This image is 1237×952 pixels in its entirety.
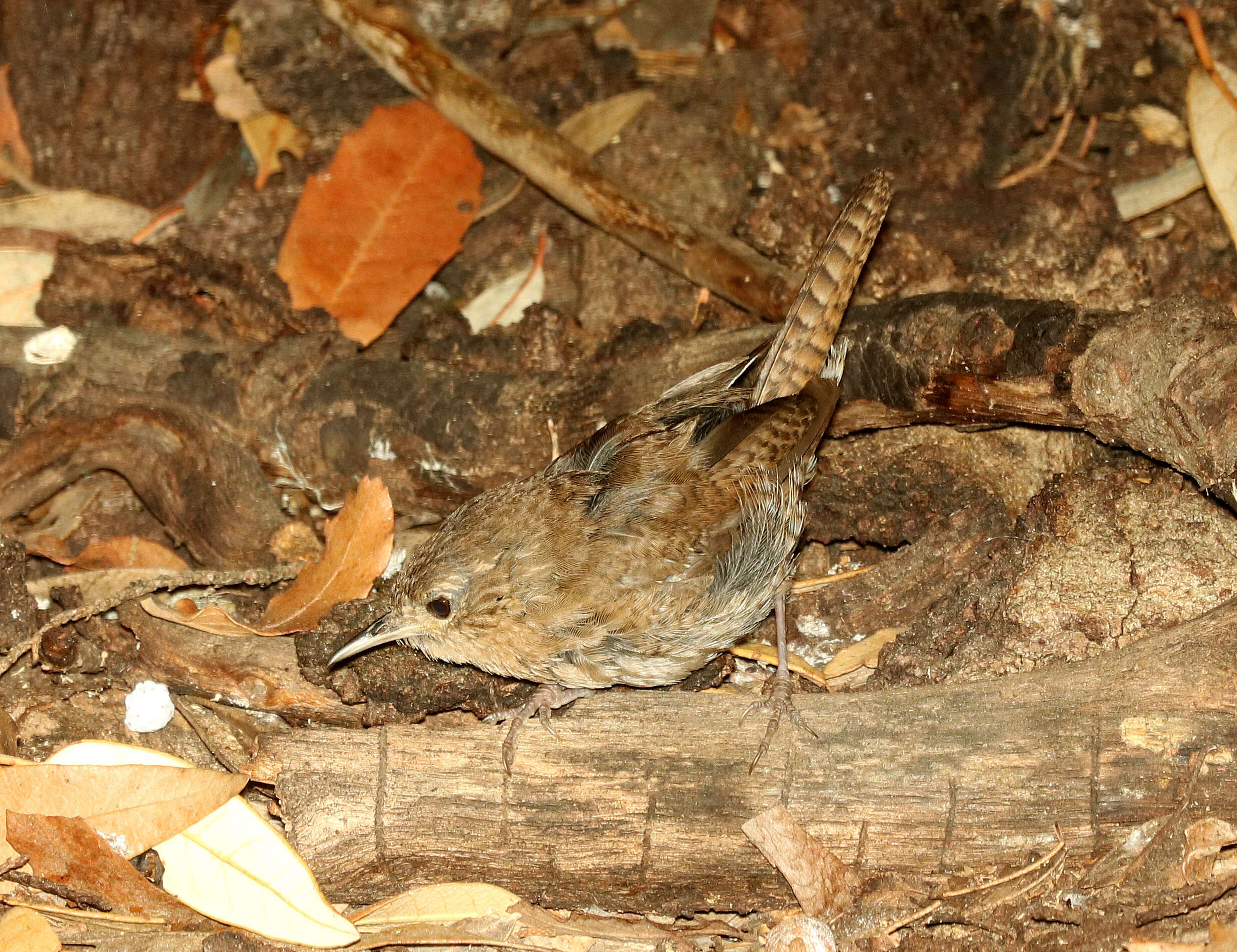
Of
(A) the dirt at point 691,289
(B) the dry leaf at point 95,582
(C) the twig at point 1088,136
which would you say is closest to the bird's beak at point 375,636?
(A) the dirt at point 691,289

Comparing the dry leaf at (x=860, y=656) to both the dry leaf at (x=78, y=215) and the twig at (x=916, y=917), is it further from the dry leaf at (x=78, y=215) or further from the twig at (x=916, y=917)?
the dry leaf at (x=78, y=215)

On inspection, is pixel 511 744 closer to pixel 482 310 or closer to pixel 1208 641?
pixel 1208 641

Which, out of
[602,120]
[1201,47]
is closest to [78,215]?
[602,120]

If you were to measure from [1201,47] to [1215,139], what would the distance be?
0.76 m

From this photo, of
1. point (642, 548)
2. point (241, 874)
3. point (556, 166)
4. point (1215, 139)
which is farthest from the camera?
point (556, 166)

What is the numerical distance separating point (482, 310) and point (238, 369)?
125 cm

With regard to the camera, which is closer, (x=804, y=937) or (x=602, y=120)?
(x=804, y=937)

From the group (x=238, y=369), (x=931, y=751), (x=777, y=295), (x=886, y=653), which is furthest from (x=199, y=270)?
(x=931, y=751)

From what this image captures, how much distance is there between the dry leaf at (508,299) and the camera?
18.0ft

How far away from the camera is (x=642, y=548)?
3.85m

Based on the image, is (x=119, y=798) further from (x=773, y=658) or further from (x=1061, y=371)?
(x=1061, y=371)

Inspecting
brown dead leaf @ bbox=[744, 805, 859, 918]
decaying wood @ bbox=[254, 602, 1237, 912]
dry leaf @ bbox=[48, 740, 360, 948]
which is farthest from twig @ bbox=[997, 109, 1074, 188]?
dry leaf @ bbox=[48, 740, 360, 948]

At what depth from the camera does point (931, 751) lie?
3.34 m

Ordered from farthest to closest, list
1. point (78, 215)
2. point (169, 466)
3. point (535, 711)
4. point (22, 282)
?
1. point (78, 215)
2. point (22, 282)
3. point (169, 466)
4. point (535, 711)
